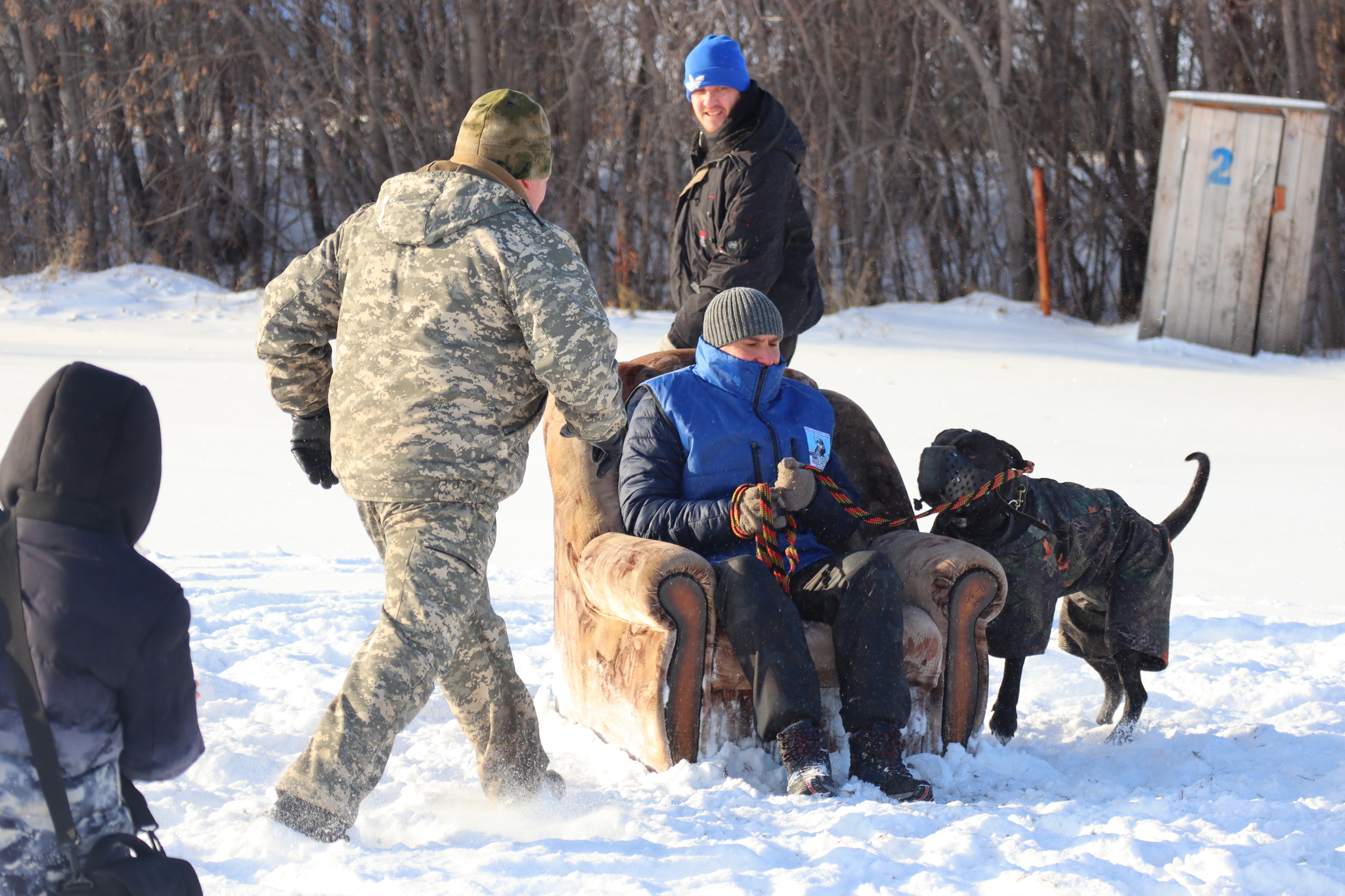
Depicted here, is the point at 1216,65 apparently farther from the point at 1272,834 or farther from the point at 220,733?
the point at 220,733

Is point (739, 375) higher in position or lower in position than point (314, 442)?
higher

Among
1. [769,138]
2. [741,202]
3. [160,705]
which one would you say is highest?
[769,138]

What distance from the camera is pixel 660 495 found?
3090 millimetres

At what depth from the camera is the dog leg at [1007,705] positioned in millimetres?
3182

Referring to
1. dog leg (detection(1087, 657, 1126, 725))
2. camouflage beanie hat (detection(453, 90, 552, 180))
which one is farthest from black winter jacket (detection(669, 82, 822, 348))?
dog leg (detection(1087, 657, 1126, 725))

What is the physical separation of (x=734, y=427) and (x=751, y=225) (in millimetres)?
749

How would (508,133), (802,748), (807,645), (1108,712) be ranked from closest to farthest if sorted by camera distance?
A: (508,133) → (802,748) → (807,645) → (1108,712)

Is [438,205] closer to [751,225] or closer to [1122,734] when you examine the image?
[751,225]

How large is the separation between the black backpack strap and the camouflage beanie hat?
123 cm

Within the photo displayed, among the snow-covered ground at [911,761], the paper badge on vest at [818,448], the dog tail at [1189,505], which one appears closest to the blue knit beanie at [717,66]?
the paper badge on vest at [818,448]

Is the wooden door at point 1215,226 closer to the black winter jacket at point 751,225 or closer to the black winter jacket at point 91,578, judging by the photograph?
the black winter jacket at point 751,225

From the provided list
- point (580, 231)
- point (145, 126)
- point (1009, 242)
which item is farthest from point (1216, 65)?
point (145, 126)

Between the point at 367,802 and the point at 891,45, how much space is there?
9.48 m

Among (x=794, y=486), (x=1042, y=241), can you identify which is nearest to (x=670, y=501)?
(x=794, y=486)
